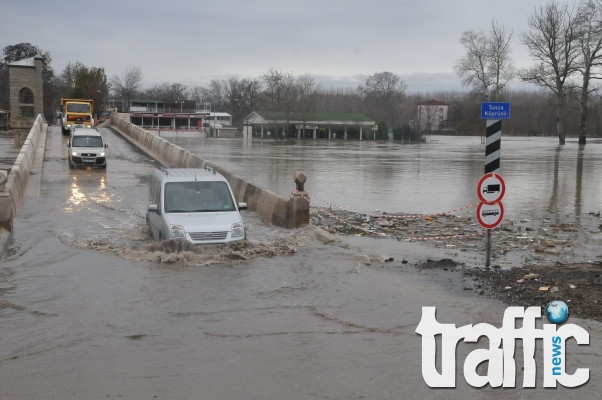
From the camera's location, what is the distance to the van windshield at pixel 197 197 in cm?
1386

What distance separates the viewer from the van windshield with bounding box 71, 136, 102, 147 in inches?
1242

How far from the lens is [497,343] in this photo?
26.2ft

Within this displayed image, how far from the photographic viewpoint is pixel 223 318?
30.3 ft

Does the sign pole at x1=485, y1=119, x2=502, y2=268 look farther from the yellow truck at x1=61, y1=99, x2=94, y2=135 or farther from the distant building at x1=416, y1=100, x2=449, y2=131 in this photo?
the distant building at x1=416, y1=100, x2=449, y2=131

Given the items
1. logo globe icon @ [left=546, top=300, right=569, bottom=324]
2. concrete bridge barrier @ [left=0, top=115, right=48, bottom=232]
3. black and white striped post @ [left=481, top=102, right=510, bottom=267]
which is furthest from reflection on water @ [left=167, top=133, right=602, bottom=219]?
logo globe icon @ [left=546, top=300, right=569, bottom=324]

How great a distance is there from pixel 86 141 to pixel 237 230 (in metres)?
21.0

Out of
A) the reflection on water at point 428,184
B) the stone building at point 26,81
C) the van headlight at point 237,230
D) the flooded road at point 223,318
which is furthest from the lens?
the stone building at point 26,81

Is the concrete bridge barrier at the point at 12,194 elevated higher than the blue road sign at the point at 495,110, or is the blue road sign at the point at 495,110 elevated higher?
the blue road sign at the point at 495,110

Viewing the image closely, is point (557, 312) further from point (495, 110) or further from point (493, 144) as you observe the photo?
point (495, 110)

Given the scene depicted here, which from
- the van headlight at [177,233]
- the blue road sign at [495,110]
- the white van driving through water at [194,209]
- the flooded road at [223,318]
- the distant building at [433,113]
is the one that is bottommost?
the flooded road at [223,318]

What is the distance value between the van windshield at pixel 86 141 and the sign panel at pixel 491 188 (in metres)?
23.7

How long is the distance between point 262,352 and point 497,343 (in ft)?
9.18

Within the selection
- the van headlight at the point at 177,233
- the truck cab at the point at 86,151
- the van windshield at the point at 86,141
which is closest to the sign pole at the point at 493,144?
the van headlight at the point at 177,233

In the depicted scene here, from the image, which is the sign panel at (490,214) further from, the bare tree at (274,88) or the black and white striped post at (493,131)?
the bare tree at (274,88)
